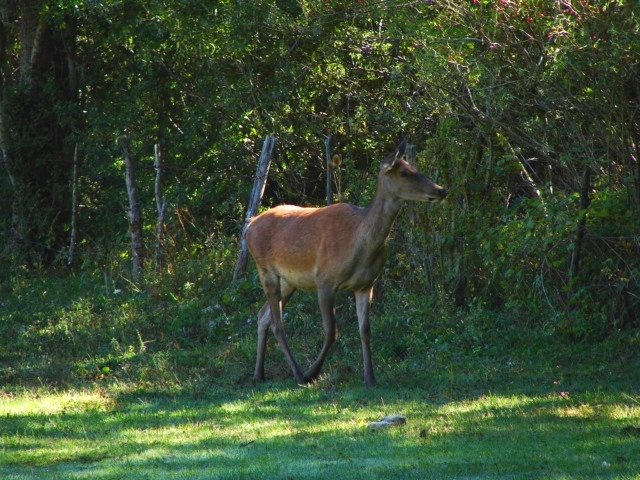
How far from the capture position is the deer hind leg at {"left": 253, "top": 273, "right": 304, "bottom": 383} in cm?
1111

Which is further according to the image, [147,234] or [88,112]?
[88,112]

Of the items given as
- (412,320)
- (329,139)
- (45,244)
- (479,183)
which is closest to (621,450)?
(412,320)

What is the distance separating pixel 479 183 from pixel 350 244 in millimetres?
2929

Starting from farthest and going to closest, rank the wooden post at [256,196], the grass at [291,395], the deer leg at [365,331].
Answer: the wooden post at [256,196] → the deer leg at [365,331] → the grass at [291,395]

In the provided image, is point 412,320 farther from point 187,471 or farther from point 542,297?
point 187,471

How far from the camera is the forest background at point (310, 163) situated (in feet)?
35.5

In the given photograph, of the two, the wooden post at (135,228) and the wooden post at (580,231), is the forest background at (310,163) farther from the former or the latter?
the wooden post at (135,228)

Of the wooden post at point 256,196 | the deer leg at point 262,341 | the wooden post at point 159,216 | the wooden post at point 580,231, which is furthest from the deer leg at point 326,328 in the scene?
the wooden post at point 159,216

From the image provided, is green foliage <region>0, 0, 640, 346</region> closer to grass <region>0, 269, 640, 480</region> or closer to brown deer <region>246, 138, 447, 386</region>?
grass <region>0, 269, 640, 480</region>

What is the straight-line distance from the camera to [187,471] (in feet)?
23.1

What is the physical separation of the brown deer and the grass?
516mm

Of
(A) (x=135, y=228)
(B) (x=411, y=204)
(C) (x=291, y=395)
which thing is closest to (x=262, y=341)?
(C) (x=291, y=395)

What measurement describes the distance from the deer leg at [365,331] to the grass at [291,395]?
5.9 inches

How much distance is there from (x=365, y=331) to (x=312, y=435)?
260 cm
